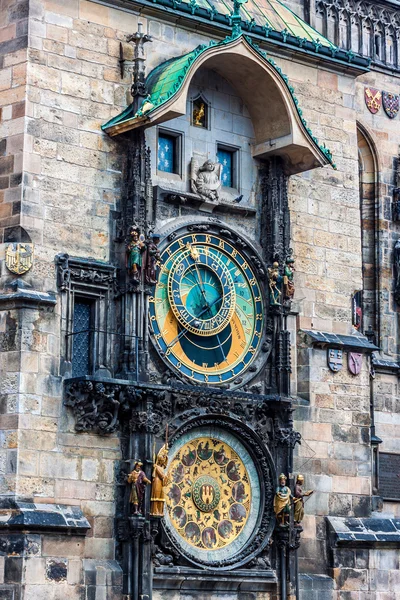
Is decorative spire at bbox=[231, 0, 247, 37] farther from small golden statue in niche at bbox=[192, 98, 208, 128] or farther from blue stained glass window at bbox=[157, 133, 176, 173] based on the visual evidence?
blue stained glass window at bbox=[157, 133, 176, 173]

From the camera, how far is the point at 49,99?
25062 millimetres

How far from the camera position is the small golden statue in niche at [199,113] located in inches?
1068

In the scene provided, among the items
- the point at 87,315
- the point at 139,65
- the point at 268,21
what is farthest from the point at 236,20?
the point at 87,315

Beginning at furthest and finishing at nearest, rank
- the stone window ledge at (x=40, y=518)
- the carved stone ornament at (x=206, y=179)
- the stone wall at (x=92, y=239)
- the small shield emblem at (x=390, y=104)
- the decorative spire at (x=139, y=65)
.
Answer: the small shield emblem at (x=390, y=104)
the carved stone ornament at (x=206, y=179)
the decorative spire at (x=139, y=65)
the stone wall at (x=92, y=239)
the stone window ledge at (x=40, y=518)

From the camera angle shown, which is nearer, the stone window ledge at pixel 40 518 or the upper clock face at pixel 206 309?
the stone window ledge at pixel 40 518

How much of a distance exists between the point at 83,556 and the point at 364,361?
7149 mm

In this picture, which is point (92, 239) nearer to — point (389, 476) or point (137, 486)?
point (137, 486)

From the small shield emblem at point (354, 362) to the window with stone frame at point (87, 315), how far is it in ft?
16.5

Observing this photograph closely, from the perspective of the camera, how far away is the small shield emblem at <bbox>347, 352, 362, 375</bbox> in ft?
92.6

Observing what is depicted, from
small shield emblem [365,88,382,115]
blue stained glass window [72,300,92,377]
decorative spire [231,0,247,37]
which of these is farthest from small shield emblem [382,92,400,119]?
blue stained glass window [72,300,92,377]

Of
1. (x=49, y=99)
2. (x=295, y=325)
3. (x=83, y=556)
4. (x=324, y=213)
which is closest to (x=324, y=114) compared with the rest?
(x=324, y=213)

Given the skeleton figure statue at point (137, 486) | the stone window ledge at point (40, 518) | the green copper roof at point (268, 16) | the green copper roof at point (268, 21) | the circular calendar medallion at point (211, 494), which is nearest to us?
the stone window ledge at point (40, 518)

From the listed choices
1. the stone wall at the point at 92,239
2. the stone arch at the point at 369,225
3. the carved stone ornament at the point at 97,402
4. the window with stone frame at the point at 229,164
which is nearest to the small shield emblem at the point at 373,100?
the stone arch at the point at 369,225

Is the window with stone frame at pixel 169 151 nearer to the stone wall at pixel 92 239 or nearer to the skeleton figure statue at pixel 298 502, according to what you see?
the stone wall at pixel 92 239
